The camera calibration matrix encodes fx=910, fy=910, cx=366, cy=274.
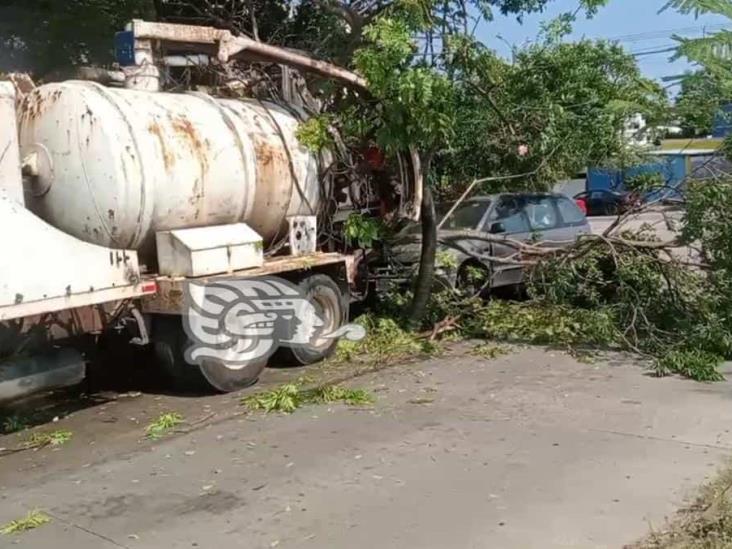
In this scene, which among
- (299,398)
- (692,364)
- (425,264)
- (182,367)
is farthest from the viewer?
(425,264)

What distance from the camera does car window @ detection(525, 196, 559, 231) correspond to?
13.6 m

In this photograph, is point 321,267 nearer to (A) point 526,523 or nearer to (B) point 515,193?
(B) point 515,193

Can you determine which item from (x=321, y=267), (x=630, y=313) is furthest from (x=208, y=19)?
(x=630, y=313)

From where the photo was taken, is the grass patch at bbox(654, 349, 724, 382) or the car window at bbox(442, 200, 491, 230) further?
the car window at bbox(442, 200, 491, 230)

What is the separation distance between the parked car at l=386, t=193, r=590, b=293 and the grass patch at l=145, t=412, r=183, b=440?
4604 millimetres

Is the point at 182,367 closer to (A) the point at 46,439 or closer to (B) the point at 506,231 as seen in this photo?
(A) the point at 46,439

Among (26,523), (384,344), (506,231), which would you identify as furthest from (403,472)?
(506,231)

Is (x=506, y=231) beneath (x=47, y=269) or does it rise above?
beneath

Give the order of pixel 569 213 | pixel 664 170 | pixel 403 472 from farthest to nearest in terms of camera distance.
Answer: pixel 569 213 < pixel 664 170 < pixel 403 472

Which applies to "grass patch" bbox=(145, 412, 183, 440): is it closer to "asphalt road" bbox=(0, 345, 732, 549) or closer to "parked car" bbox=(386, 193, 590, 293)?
"asphalt road" bbox=(0, 345, 732, 549)

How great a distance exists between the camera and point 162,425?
7.66m

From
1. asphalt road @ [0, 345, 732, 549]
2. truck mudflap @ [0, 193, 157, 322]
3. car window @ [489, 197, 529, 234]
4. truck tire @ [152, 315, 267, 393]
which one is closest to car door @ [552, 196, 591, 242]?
car window @ [489, 197, 529, 234]

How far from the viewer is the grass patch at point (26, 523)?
5.47 m

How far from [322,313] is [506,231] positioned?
149 inches
